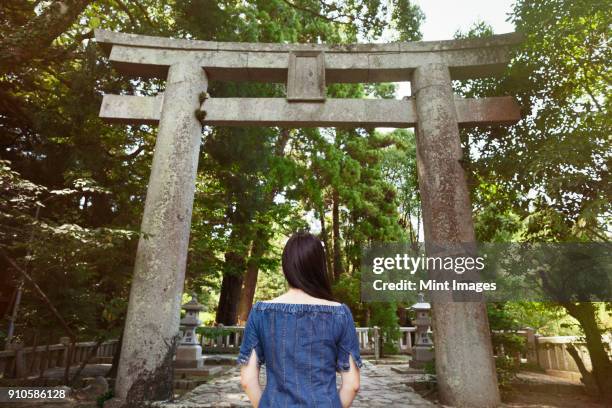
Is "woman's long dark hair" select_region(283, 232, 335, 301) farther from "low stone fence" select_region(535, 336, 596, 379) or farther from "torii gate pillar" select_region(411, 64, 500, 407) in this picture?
"low stone fence" select_region(535, 336, 596, 379)

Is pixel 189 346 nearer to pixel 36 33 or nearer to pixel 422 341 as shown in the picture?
pixel 422 341

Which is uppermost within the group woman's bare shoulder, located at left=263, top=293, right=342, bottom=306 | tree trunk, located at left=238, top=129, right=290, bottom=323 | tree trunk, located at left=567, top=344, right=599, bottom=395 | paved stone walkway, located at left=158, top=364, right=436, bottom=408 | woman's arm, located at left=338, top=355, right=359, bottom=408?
tree trunk, located at left=238, top=129, right=290, bottom=323

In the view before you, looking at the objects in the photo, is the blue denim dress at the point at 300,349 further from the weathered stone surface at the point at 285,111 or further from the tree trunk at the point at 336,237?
the tree trunk at the point at 336,237

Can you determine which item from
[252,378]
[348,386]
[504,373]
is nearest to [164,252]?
[252,378]

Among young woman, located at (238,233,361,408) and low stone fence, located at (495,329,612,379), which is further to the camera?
low stone fence, located at (495,329,612,379)

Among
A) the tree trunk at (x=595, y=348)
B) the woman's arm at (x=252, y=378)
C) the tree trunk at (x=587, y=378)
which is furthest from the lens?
the tree trunk at (x=587, y=378)

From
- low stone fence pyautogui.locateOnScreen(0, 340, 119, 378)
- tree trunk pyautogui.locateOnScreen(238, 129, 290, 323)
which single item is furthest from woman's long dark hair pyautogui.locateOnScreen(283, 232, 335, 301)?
tree trunk pyautogui.locateOnScreen(238, 129, 290, 323)

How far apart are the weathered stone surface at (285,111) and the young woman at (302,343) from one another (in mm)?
4624

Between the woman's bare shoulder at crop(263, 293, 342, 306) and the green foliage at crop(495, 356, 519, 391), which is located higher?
the woman's bare shoulder at crop(263, 293, 342, 306)

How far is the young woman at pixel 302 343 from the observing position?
173 centimetres

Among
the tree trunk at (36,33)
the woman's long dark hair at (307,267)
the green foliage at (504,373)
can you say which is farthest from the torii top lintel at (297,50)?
the woman's long dark hair at (307,267)

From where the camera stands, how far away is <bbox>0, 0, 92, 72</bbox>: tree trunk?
5730mm

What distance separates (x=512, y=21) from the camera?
5.36 meters

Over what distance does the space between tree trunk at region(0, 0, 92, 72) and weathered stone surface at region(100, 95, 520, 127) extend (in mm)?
1267
